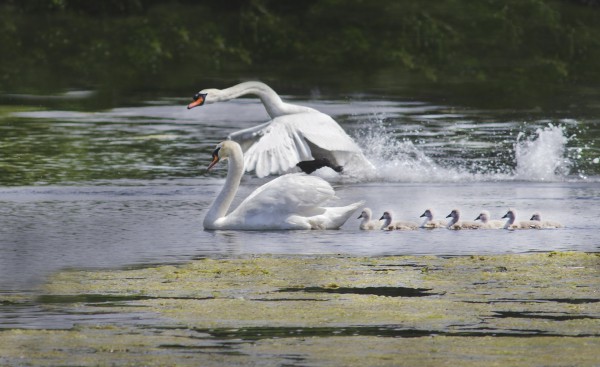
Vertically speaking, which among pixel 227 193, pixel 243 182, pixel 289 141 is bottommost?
pixel 243 182

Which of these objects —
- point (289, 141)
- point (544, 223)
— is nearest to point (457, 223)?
point (544, 223)

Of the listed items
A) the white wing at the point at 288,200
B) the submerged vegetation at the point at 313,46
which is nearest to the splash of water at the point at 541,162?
the white wing at the point at 288,200

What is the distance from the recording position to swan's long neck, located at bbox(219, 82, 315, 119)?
54.1 ft

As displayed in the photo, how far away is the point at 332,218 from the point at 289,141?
8.34 feet

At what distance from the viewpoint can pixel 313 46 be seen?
35406mm

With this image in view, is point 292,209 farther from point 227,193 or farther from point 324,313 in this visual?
point 324,313

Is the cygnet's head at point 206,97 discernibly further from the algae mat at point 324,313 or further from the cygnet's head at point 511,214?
the algae mat at point 324,313

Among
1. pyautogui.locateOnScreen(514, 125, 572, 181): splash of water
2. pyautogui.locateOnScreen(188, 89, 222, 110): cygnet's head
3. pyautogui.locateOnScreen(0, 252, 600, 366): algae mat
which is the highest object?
pyautogui.locateOnScreen(188, 89, 222, 110): cygnet's head

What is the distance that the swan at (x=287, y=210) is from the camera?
1303 cm

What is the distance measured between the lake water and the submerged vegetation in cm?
342

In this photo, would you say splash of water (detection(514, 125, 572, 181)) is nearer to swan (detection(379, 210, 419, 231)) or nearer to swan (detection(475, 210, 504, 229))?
swan (detection(475, 210, 504, 229))

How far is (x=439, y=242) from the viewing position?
40.0 ft

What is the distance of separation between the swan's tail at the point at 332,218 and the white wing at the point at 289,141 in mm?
1899

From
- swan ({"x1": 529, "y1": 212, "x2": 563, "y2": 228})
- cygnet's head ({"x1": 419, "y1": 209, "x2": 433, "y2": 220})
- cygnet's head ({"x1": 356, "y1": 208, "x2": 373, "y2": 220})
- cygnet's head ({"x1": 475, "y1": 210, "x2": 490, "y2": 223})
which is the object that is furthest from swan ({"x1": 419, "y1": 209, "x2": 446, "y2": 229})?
swan ({"x1": 529, "y1": 212, "x2": 563, "y2": 228})
